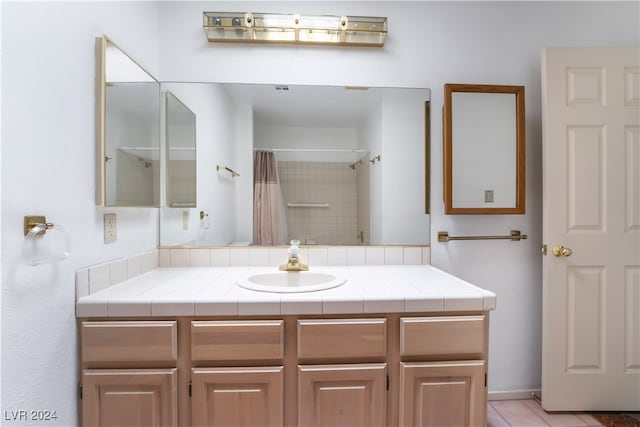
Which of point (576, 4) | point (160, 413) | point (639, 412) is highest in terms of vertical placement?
point (576, 4)

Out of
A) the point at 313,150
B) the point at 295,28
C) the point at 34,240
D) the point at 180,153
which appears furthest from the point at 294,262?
the point at 295,28

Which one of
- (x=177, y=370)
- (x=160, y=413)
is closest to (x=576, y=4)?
(x=177, y=370)

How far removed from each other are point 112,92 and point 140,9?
57 cm

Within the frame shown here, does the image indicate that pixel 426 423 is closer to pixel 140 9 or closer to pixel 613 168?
pixel 613 168

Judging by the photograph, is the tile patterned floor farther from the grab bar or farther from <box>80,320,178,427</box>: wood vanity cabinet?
<box>80,320,178,427</box>: wood vanity cabinet

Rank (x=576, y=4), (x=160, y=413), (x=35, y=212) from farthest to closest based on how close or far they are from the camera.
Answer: (x=576, y=4)
(x=160, y=413)
(x=35, y=212)

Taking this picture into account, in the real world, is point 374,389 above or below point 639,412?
above

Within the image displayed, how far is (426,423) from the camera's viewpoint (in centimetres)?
118

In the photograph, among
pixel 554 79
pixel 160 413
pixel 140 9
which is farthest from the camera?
pixel 554 79

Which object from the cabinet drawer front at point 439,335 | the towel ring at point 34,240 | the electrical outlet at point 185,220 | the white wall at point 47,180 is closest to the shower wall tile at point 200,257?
the electrical outlet at point 185,220

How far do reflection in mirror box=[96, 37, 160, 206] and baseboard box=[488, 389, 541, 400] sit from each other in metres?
2.17

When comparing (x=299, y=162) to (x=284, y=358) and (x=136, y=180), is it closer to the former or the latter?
(x=136, y=180)

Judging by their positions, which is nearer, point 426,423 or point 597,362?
point 426,423

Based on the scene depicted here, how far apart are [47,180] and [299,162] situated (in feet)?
3.48
